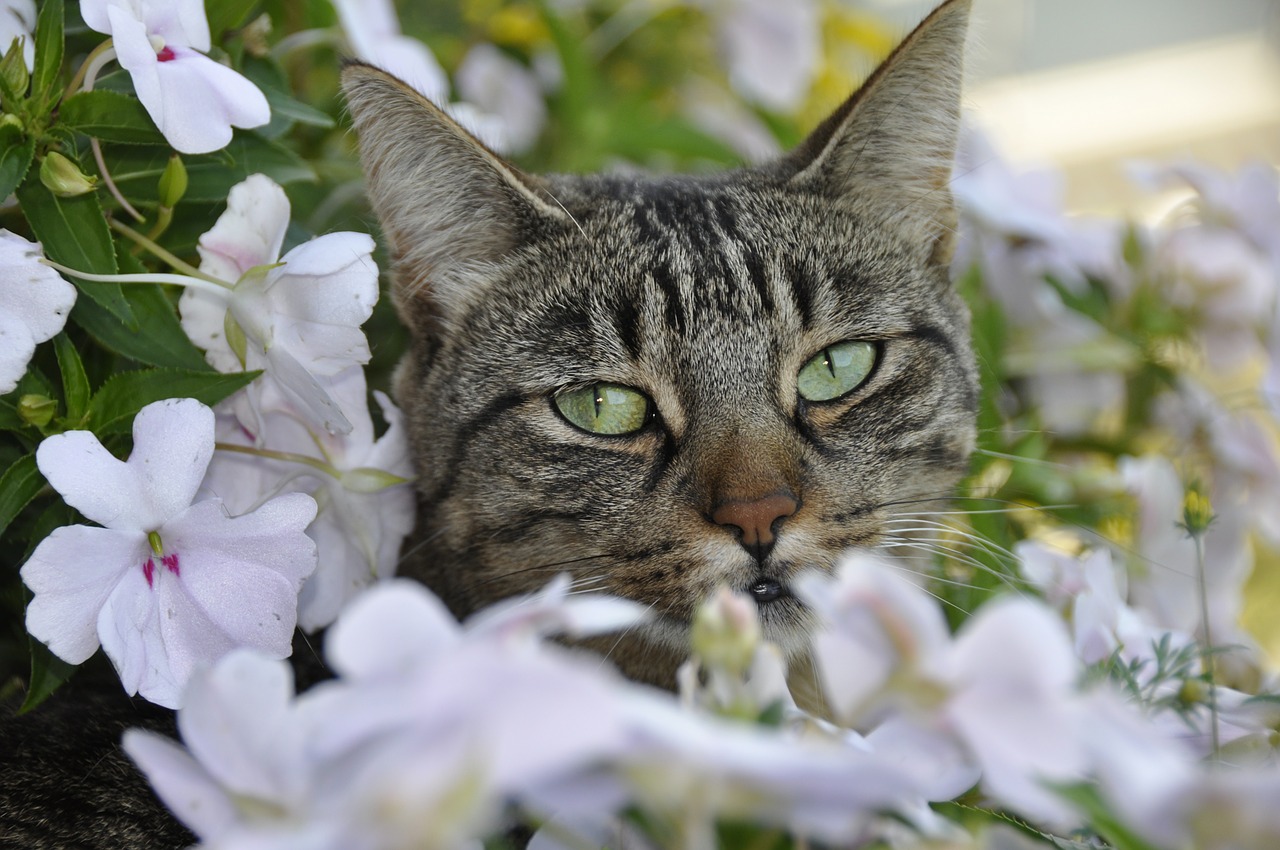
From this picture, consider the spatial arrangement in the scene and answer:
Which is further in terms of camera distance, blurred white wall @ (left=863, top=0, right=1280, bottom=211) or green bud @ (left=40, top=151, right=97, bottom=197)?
blurred white wall @ (left=863, top=0, right=1280, bottom=211)

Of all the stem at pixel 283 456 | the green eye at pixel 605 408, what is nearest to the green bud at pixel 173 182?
the stem at pixel 283 456

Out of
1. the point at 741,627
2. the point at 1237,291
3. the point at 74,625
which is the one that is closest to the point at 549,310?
the point at 74,625

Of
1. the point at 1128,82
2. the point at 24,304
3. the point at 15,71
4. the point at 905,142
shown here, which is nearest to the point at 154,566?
the point at 24,304

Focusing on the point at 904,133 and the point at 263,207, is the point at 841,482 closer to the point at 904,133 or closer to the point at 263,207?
the point at 904,133

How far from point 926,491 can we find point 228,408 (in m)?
0.84

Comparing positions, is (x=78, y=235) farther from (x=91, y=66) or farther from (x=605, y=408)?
(x=605, y=408)

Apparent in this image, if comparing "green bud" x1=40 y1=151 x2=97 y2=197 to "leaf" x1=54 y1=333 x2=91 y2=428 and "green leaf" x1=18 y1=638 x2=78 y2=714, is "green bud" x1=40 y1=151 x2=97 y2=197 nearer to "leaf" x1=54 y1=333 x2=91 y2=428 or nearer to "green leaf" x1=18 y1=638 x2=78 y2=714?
"leaf" x1=54 y1=333 x2=91 y2=428

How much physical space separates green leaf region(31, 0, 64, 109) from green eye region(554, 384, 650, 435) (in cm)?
61

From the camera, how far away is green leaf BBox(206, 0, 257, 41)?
1.15 metres

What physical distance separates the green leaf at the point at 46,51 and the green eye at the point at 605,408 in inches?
24.2

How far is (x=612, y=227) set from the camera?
4.49 ft

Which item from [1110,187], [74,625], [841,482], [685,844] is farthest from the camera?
[1110,187]

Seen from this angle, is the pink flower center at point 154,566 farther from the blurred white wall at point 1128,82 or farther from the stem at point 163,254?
the blurred white wall at point 1128,82

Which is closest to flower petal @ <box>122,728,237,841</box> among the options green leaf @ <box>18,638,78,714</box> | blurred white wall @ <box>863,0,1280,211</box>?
green leaf @ <box>18,638,78,714</box>
